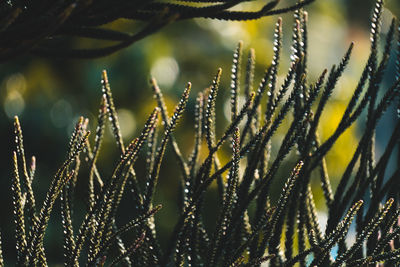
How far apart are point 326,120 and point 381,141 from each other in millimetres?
807

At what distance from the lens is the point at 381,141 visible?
12.5ft

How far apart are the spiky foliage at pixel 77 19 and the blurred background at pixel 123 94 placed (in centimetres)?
220

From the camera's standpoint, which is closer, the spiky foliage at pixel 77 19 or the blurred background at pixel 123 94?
the spiky foliage at pixel 77 19

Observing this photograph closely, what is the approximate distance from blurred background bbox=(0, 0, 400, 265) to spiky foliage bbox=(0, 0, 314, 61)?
220cm

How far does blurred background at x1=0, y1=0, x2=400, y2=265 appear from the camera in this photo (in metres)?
2.74

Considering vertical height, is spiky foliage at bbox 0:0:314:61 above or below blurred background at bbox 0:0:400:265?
below

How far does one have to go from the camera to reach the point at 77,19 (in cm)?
41

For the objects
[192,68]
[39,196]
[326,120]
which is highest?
[192,68]

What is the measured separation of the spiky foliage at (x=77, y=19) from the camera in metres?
0.37

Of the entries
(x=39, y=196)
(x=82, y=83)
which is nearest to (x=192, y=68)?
(x=82, y=83)

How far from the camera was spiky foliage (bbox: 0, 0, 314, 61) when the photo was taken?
371 millimetres

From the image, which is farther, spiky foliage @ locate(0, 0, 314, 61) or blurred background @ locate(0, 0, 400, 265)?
blurred background @ locate(0, 0, 400, 265)

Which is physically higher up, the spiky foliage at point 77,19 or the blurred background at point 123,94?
the blurred background at point 123,94

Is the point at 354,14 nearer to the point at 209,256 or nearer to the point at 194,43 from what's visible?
the point at 194,43
